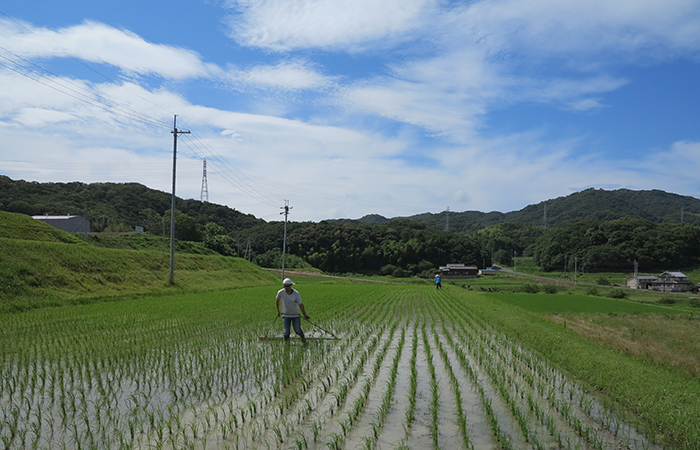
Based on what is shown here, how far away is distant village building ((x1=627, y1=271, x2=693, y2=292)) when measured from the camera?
54156mm

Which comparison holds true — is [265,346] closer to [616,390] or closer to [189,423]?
[189,423]

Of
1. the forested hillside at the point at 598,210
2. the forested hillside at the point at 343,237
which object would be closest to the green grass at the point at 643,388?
the forested hillside at the point at 343,237

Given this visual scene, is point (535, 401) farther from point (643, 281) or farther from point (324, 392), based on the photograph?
point (643, 281)

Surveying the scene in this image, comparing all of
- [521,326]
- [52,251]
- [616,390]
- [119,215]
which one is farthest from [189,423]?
[119,215]

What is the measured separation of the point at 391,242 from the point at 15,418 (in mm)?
74462

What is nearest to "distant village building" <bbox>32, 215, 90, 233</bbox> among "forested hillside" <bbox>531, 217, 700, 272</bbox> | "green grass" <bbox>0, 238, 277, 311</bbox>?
"green grass" <bbox>0, 238, 277, 311</bbox>

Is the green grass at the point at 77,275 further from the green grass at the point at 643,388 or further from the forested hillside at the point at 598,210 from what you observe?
the forested hillside at the point at 598,210

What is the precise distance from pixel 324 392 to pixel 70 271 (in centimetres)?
1661

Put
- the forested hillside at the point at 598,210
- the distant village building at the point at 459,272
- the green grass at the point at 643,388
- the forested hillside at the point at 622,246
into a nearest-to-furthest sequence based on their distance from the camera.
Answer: the green grass at the point at 643,388, the forested hillside at the point at 622,246, the distant village building at the point at 459,272, the forested hillside at the point at 598,210

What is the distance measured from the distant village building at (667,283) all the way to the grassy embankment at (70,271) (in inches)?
1982

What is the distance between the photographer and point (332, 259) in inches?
2955

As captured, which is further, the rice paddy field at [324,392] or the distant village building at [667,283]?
the distant village building at [667,283]

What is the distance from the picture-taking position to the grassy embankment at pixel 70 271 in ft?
50.6

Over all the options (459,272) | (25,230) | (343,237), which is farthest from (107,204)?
(459,272)
